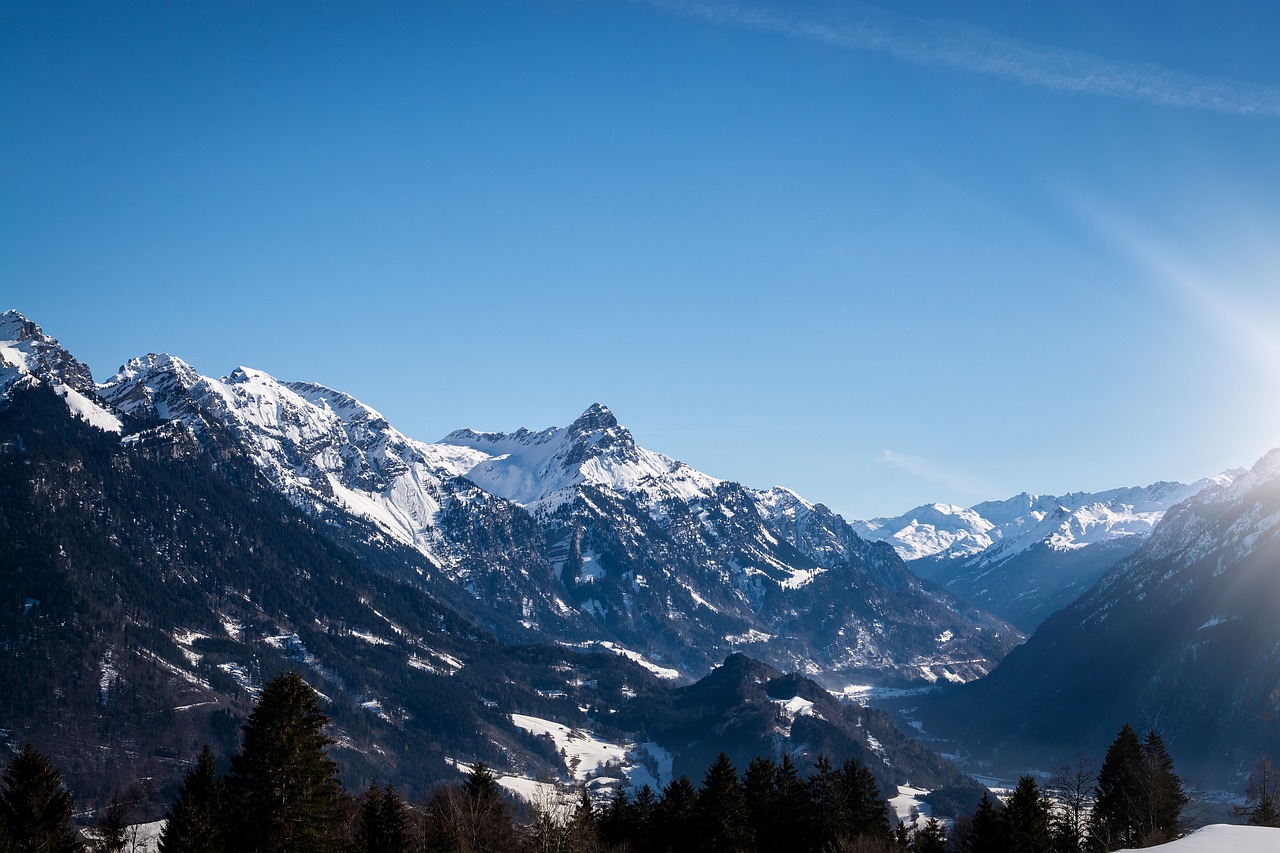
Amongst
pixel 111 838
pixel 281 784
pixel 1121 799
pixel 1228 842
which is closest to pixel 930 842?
pixel 1121 799

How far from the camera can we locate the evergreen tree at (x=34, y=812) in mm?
84562

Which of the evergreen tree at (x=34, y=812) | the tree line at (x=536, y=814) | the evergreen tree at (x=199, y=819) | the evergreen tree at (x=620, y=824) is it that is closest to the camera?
the tree line at (x=536, y=814)

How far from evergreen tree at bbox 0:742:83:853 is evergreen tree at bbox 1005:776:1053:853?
81.3m

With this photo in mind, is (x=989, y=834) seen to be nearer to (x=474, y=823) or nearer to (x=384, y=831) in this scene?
(x=474, y=823)

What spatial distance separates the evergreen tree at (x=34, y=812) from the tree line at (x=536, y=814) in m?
0.13

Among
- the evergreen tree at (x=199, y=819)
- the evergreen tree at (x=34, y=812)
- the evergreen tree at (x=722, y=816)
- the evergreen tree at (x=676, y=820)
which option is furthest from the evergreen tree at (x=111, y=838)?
the evergreen tree at (x=722, y=816)

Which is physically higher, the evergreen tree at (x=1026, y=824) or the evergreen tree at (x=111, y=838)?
the evergreen tree at (x=1026, y=824)

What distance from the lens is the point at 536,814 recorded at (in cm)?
10306

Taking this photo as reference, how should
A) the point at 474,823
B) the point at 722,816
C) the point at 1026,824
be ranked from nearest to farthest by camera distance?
the point at 1026,824
the point at 474,823
the point at 722,816

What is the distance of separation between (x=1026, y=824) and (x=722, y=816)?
101 feet

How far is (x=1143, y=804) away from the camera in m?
114

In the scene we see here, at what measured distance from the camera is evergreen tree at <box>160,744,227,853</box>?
258 ft

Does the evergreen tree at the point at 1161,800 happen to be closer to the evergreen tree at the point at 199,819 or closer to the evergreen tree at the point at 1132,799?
the evergreen tree at the point at 1132,799

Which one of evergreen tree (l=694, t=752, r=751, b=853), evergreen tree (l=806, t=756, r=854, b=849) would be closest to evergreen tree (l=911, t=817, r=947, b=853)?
evergreen tree (l=806, t=756, r=854, b=849)
